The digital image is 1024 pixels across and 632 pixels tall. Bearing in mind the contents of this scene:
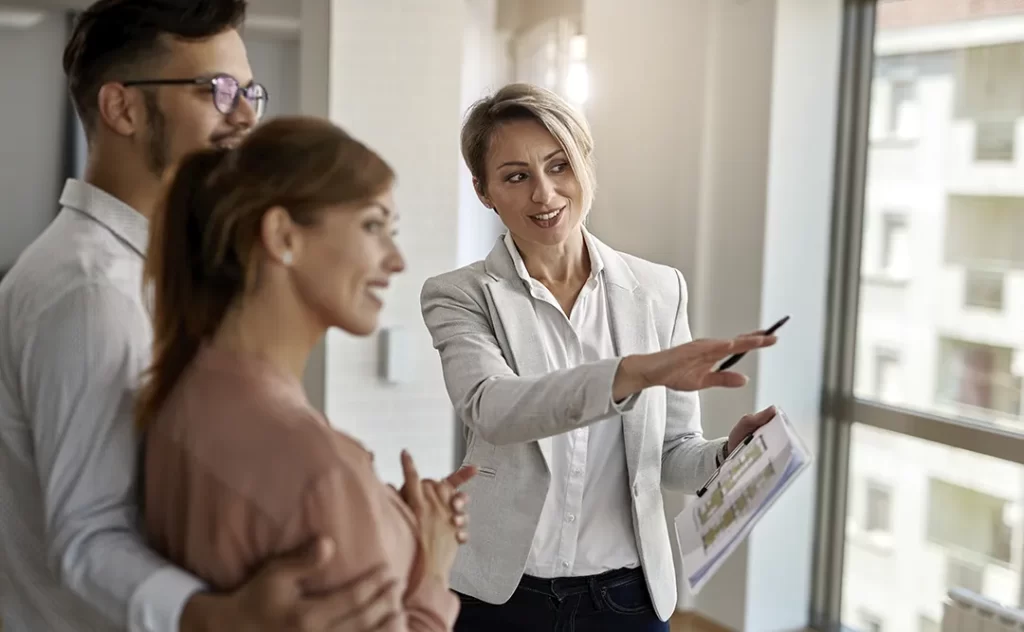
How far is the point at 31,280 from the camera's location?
0.95 m

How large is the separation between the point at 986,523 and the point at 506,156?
7.21ft

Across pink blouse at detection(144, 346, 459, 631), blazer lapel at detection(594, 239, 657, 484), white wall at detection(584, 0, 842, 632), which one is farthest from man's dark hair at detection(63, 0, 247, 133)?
white wall at detection(584, 0, 842, 632)

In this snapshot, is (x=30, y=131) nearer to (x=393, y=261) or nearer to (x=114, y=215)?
(x=114, y=215)

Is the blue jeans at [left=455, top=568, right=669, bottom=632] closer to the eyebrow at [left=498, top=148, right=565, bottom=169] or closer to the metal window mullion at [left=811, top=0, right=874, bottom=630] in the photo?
the eyebrow at [left=498, top=148, right=565, bottom=169]

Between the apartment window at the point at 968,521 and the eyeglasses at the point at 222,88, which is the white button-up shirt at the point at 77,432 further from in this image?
the apartment window at the point at 968,521

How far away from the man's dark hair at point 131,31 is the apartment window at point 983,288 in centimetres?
248

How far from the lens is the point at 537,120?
1.38 m

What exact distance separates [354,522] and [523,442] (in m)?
0.63

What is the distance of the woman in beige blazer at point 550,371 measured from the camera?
54.7 inches

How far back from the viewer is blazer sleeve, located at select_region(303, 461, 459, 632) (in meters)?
0.76

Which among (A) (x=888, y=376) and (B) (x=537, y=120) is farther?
(A) (x=888, y=376)

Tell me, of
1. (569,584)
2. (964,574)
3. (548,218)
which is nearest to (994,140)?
(964,574)

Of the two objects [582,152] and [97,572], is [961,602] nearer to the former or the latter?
[582,152]

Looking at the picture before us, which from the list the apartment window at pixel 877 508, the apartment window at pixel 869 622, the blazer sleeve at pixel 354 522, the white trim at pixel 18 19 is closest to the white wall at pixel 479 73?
the apartment window at pixel 877 508
